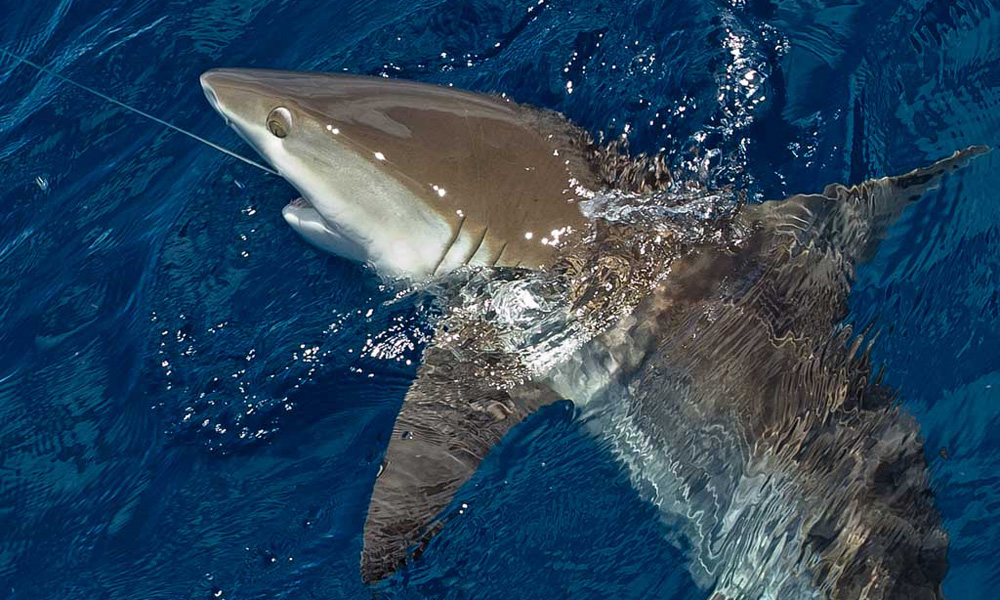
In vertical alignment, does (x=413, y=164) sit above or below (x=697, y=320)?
above

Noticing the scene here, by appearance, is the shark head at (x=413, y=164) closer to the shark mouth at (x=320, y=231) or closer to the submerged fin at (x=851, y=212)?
the shark mouth at (x=320, y=231)

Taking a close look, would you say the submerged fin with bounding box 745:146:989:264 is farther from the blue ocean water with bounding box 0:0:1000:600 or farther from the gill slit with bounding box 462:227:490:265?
the gill slit with bounding box 462:227:490:265

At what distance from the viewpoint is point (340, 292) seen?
3934 millimetres

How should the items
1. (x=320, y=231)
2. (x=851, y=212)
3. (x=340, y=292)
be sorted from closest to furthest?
(x=851, y=212) < (x=320, y=231) < (x=340, y=292)

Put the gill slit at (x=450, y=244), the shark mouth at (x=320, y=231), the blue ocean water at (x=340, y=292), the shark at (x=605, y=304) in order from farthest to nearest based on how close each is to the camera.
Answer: the shark mouth at (x=320, y=231), the gill slit at (x=450, y=244), the blue ocean water at (x=340, y=292), the shark at (x=605, y=304)

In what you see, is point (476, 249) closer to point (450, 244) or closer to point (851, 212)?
point (450, 244)

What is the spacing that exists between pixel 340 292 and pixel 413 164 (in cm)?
78

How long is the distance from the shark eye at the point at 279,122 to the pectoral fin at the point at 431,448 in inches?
35.1

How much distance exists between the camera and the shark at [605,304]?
3.04 m

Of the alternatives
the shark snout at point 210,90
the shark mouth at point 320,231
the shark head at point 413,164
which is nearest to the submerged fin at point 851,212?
the shark head at point 413,164

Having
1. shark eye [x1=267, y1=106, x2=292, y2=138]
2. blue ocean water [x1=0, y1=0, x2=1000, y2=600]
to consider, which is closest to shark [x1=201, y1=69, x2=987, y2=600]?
shark eye [x1=267, y1=106, x2=292, y2=138]

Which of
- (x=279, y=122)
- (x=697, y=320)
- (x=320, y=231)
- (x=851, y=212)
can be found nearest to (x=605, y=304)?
(x=697, y=320)

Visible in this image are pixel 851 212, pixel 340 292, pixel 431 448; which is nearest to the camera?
pixel 431 448

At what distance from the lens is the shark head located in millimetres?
3369
